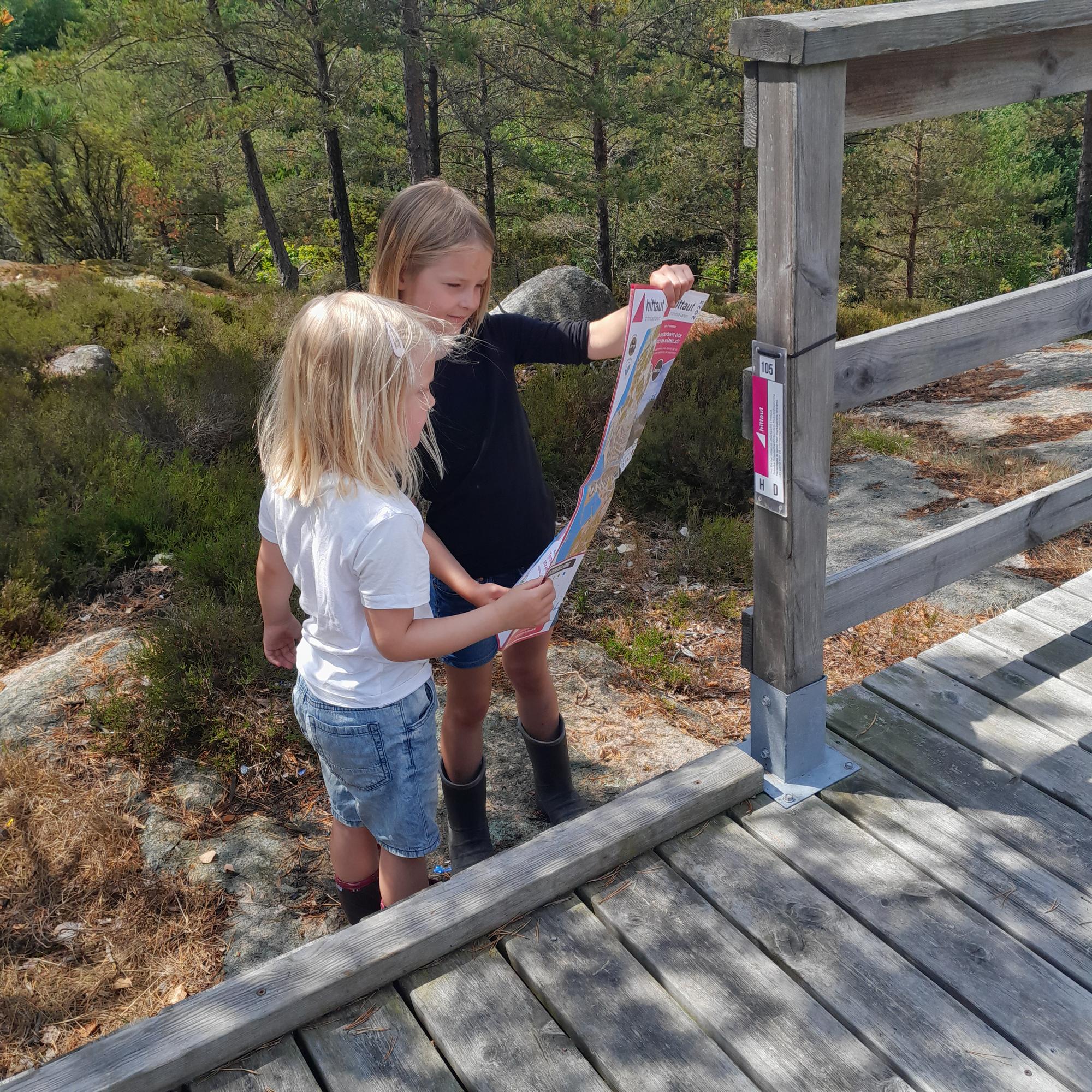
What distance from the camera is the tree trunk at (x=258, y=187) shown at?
1655 cm

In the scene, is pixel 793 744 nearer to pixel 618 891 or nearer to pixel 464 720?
pixel 618 891

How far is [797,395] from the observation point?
203 cm

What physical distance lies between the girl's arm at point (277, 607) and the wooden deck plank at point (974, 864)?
1414mm

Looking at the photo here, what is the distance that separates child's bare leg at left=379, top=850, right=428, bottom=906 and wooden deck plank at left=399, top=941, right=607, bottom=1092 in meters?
0.18

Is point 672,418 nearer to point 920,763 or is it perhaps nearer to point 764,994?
point 920,763

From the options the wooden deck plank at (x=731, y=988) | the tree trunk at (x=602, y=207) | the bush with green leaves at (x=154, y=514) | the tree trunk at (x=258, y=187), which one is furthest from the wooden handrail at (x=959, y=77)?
the tree trunk at (x=258, y=187)

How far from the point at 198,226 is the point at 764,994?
2797 centimetres

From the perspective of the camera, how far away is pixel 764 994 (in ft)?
6.25

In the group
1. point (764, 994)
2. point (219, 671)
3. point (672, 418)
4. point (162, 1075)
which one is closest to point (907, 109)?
point (764, 994)

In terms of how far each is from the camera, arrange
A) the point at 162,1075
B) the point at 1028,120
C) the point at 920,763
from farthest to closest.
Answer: the point at 1028,120, the point at 920,763, the point at 162,1075

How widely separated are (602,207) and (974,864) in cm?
1642

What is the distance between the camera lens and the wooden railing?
181cm

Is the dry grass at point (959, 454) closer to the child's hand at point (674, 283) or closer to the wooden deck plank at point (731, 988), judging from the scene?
the child's hand at point (674, 283)

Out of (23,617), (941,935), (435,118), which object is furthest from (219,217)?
(941,935)
